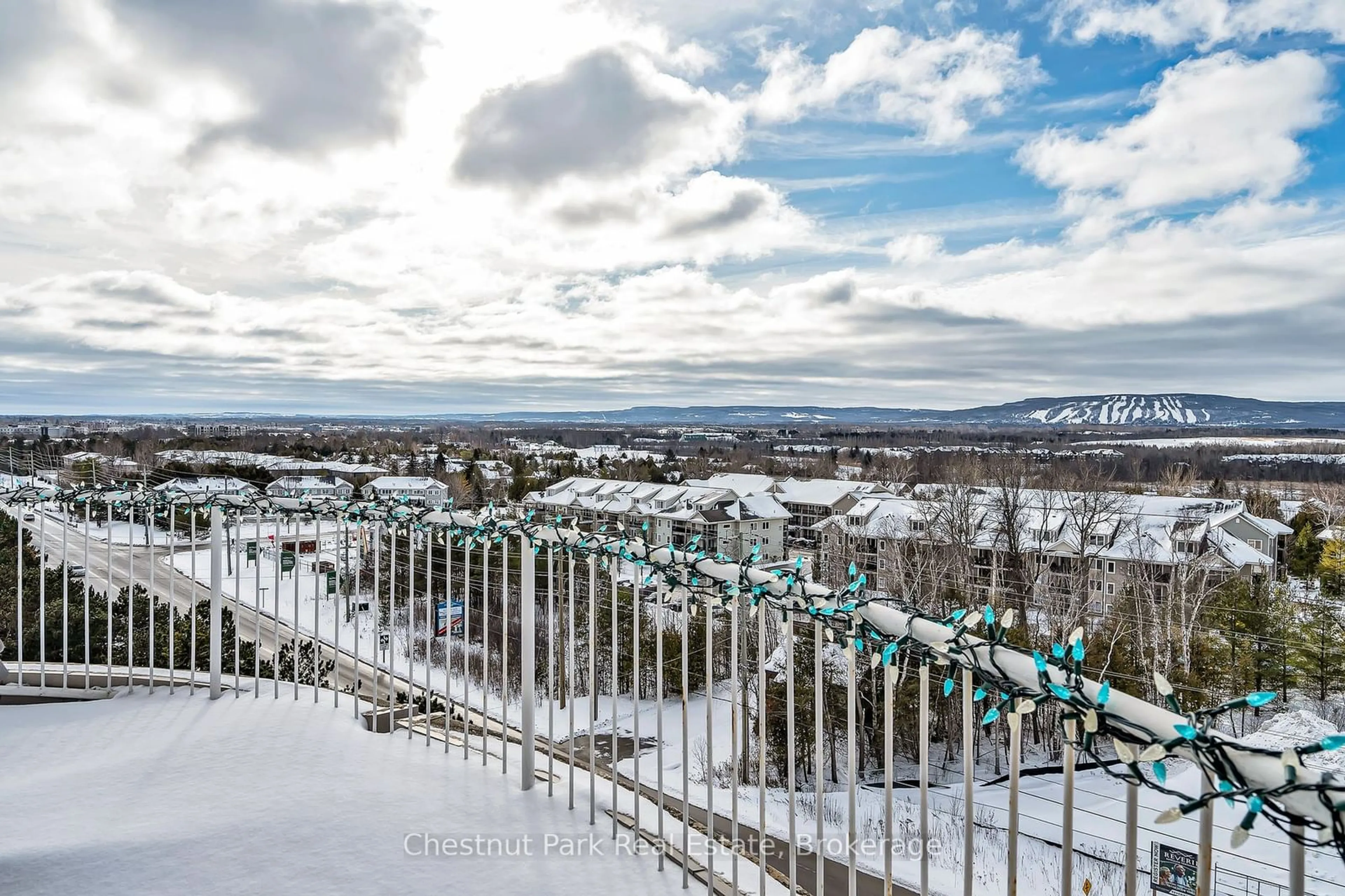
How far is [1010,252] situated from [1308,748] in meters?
25.9

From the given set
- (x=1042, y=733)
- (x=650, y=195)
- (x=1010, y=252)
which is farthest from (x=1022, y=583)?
(x=650, y=195)

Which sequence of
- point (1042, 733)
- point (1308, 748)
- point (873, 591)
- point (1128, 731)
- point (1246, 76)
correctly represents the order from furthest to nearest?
point (1042, 733) < point (1246, 76) < point (873, 591) < point (1128, 731) < point (1308, 748)

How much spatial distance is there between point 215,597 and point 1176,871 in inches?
345

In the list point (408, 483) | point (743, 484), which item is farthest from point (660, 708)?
point (408, 483)

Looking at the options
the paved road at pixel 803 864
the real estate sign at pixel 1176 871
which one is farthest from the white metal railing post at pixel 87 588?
the real estate sign at pixel 1176 871

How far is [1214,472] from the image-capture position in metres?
38.4

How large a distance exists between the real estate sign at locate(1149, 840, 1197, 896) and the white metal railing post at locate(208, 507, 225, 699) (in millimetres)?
7997

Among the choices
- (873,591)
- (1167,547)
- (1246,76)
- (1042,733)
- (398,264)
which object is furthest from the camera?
(1167,547)

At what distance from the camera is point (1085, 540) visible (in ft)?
58.6

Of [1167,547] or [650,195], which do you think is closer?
[650,195]

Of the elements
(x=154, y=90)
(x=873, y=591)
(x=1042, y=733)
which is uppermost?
(x=154, y=90)

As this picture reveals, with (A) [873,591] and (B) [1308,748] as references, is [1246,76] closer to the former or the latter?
(A) [873,591]

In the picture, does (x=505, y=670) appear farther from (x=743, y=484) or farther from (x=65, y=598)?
(x=743, y=484)

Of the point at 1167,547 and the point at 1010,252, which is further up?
the point at 1010,252
